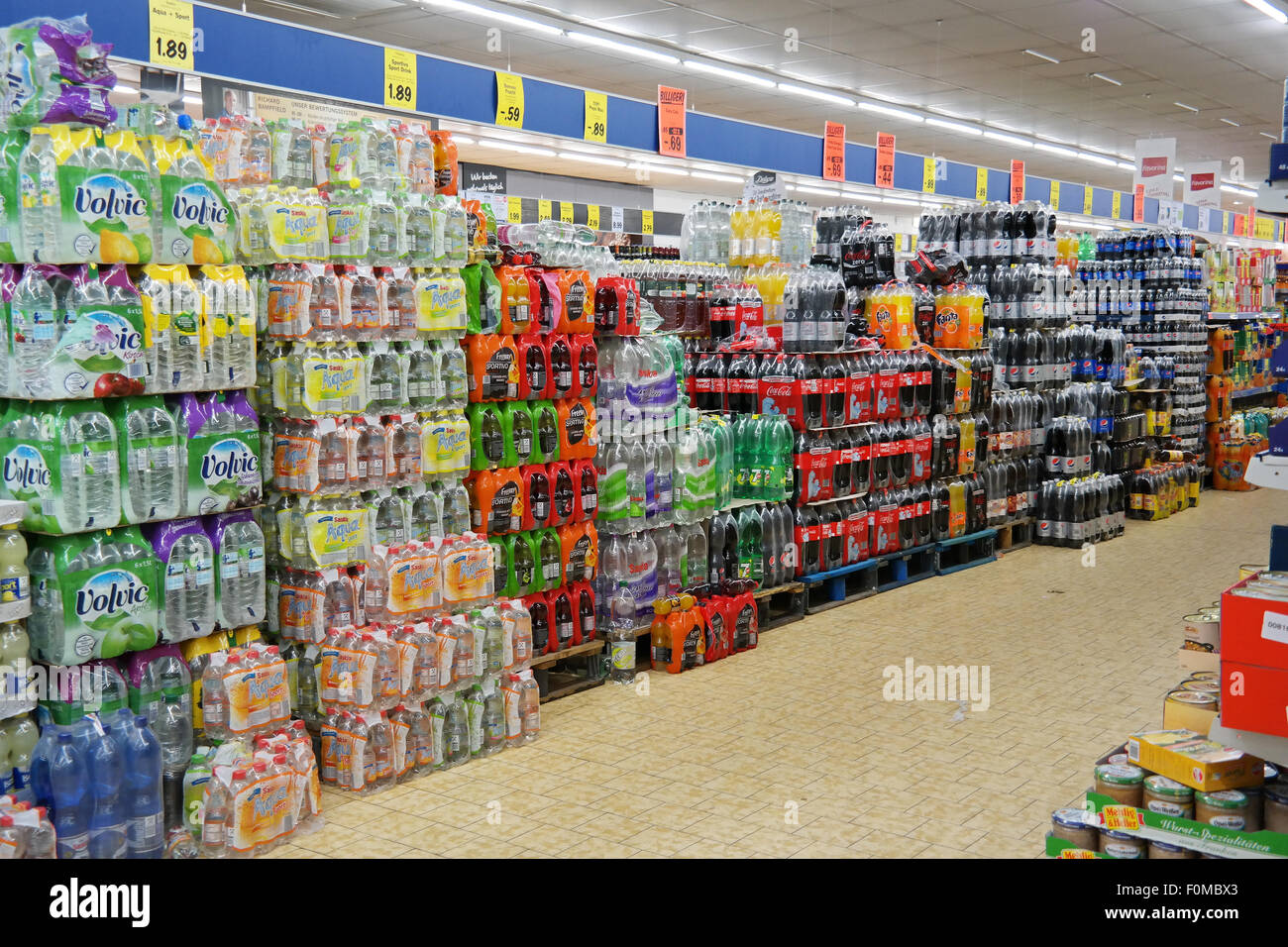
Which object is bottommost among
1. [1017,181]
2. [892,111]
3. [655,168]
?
[655,168]

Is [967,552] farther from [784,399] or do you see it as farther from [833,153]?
[833,153]

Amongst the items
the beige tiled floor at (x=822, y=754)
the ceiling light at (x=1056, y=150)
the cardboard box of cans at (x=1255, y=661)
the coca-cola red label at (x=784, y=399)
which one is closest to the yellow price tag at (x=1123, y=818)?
the cardboard box of cans at (x=1255, y=661)

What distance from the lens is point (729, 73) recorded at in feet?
47.9

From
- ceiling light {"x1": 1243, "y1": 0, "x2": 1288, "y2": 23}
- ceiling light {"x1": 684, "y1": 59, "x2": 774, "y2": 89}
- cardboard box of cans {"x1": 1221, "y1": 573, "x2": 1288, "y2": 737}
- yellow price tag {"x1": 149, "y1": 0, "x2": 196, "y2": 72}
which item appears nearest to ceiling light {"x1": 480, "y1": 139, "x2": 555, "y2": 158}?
ceiling light {"x1": 684, "y1": 59, "x2": 774, "y2": 89}

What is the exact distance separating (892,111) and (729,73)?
12.2 feet

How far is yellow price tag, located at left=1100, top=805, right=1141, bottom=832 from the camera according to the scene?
11.0ft

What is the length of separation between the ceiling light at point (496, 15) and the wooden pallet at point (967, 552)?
6632 millimetres

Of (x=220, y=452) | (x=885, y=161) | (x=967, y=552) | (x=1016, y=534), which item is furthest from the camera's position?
(x=885, y=161)

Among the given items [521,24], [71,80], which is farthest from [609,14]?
[71,80]

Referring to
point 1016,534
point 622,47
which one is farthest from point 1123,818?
point 622,47

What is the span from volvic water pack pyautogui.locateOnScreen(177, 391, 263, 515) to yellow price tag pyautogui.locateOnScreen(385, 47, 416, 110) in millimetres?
4121

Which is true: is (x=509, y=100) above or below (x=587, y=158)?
below

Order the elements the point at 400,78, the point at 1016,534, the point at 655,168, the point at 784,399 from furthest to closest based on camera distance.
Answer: the point at 655,168 < the point at 1016,534 < the point at 400,78 < the point at 784,399

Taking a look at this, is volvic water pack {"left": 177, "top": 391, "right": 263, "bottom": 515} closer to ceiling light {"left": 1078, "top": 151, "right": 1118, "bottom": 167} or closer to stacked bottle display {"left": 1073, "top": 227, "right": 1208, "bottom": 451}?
stacked bottle display {"left": 1073, "top": 227, "right": 1208, "bottom": 451}
